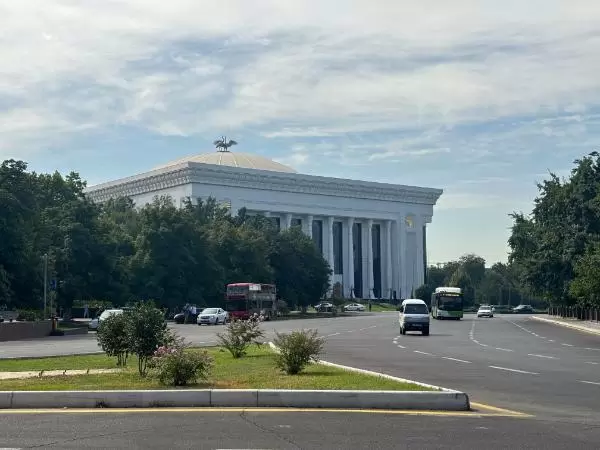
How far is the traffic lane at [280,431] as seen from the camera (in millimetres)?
11102

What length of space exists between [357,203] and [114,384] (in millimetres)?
138473

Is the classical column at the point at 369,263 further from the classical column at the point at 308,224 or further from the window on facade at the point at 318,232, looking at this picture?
the classical column at the point at 308,224

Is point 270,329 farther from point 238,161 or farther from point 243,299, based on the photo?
point 238,161

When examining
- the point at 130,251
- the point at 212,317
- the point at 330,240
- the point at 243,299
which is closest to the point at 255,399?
the point at 212,317

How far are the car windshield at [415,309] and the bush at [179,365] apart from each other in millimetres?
32182

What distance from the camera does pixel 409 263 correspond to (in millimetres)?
164250

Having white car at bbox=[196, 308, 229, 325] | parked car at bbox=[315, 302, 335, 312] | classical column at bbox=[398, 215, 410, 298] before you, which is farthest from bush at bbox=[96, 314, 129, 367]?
classical column at bbox=[398, 215, 410, 298]

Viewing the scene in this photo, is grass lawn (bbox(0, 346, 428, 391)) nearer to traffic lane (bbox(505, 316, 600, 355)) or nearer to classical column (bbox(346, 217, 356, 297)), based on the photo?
traffic lane (bbox(505, 316, 600, 355))

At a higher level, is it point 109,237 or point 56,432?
point 109,237

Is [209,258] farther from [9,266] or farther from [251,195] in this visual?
[251,195]

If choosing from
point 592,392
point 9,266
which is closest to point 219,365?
point 592,392

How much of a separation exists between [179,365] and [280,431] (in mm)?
4492

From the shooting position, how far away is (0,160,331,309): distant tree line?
6075 cm

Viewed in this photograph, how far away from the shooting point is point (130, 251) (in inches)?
3501
